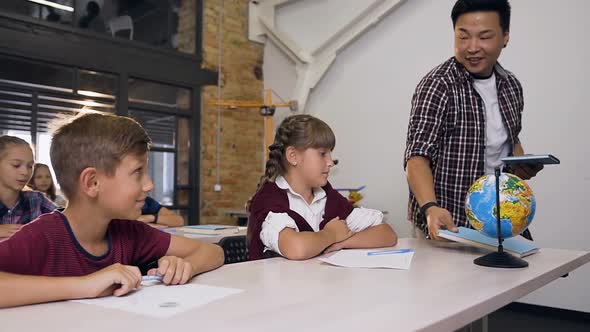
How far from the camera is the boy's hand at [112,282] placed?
92cm

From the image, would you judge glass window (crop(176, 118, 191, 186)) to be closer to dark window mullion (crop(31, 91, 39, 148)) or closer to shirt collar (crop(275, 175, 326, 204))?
A: dark window mullion (crop(31, 91, 39, 148))

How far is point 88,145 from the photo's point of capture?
1.15m

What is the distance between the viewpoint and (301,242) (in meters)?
1.44

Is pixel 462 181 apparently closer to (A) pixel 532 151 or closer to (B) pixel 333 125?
(A) pixel 532 151

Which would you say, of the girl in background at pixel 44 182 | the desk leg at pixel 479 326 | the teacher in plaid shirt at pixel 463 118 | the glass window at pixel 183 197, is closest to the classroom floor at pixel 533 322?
the desk leg at pixel 479 326

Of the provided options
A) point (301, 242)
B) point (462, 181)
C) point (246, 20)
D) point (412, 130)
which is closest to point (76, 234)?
point (301, 242)

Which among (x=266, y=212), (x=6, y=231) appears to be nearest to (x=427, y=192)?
(x=266, y=212)

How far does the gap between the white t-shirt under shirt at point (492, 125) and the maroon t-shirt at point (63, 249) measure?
4.03 feet

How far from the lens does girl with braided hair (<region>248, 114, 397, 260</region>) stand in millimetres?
1595

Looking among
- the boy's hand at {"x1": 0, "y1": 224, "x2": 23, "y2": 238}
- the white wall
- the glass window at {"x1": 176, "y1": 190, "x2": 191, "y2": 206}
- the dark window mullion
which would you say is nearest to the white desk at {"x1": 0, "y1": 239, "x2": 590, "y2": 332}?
the boy's hand at {"x1": 0, "y1": 224, "x2": 23, "y2": 238}

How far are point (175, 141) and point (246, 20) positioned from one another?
1713 millimetres

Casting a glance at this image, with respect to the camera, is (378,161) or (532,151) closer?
(532,151)

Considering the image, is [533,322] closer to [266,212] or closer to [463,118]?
[463,118]

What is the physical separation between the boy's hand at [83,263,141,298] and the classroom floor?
292cm
